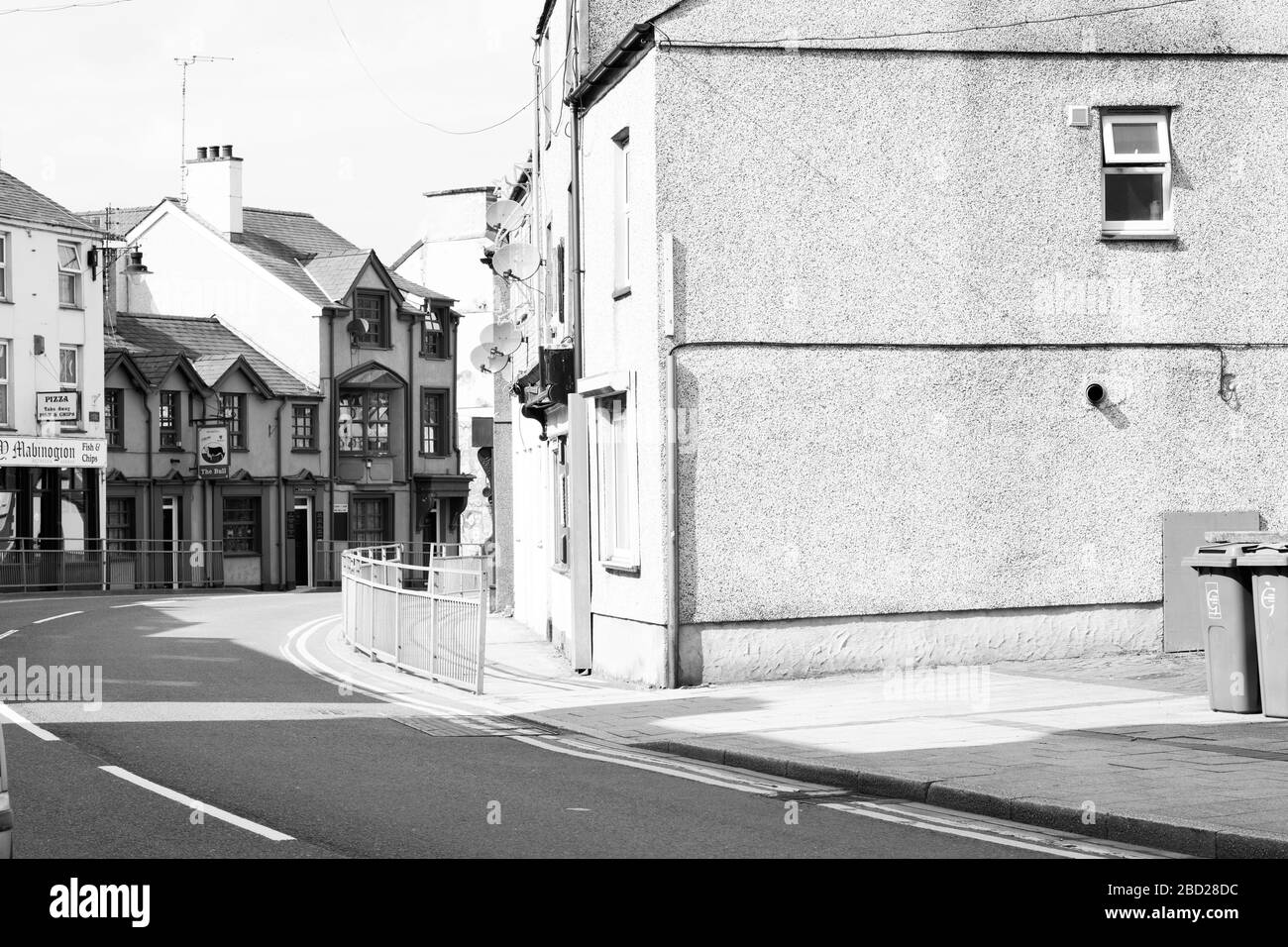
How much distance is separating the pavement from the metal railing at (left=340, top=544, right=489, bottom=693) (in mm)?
375

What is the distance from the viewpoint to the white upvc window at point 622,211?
18.0 meters

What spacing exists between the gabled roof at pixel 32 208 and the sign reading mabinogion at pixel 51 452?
19.4ft

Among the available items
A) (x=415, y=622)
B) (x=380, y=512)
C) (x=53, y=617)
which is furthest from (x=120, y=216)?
(x=415, y=622)

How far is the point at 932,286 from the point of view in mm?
17078

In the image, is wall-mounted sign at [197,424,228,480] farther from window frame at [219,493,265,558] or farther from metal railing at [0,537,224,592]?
metal railing at [0,537,224,592]

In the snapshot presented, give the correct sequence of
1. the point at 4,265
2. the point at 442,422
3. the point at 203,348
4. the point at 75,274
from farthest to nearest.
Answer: the point at 442,422, the point at 203,348, the point at 75,274, the point at 4,265

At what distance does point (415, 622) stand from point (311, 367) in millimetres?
37229

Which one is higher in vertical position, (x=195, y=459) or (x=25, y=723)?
(x=195, y=459)

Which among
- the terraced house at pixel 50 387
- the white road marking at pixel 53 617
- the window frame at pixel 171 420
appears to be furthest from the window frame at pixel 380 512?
the white road marking at pixel 53 617

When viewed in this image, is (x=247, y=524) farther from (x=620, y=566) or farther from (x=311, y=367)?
(x=620, y=566)

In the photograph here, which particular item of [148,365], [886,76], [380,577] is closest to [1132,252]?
[886,76]

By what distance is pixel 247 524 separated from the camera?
51.6m
